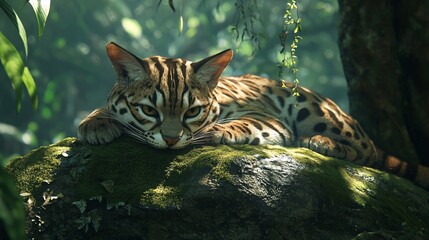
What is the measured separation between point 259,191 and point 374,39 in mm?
3044

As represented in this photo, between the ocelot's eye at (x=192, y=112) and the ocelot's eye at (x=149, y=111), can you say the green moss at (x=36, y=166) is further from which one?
the ocelot's eye at (x=192, y=112)

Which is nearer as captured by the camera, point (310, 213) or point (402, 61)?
point (310, 213)

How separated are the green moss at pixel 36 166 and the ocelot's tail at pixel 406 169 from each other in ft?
12.5

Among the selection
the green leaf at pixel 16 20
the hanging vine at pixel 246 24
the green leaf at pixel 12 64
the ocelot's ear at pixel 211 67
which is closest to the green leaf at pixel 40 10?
the green leaf at pixel 16 20

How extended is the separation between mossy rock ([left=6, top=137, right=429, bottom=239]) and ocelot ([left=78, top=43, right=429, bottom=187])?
0.82ft

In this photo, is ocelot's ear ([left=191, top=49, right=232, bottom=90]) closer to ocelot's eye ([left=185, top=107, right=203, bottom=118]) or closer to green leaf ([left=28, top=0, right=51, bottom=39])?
ocelot's eye ([left=185, top=107, right=203, bottom=118])

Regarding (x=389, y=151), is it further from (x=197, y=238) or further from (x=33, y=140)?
(x=33, y=140)

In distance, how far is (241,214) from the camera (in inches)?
202

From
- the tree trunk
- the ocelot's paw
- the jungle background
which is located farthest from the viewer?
the jungle background

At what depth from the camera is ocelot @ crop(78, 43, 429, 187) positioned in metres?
6.10

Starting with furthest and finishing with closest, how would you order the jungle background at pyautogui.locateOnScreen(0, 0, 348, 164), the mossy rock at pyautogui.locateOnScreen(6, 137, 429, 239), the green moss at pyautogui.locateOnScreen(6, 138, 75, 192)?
the jungle background at pyautogui.locateOnScreen(0, 0, 348, 164) < the green moss at pyautogui.locateOnScreen(6, 138, 75, 192) < the mossy rock at pyautogui.locateOnScreen(6, 137, 429, 239)

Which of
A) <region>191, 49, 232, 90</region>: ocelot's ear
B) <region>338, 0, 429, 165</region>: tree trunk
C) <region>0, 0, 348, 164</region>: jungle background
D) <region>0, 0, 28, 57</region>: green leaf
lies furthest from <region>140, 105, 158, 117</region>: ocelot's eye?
<region>0, 0, 348, 164</region>: jungle background

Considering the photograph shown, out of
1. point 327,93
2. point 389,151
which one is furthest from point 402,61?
point 327,93

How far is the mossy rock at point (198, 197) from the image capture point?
5125 mm
